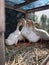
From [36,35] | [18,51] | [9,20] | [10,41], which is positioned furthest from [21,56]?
[9,20]

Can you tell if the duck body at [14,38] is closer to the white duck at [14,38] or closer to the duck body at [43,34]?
the white duck at [14,38]

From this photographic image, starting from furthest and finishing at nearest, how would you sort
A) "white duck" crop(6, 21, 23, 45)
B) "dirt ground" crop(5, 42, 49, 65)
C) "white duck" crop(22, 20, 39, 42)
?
1. "white duck" crop(22, 20, 39, 42)
2. "white duck" crop(6, 21, 23, 45)
3. "dirt ground" crop(5, 42, 49, 65)

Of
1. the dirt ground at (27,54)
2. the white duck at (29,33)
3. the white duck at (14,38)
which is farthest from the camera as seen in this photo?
the white duck at (29,33)

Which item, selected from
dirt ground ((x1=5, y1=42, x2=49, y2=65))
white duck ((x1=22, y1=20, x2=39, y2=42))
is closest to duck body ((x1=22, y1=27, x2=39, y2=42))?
white duck ((x1=22, y1=20, x2=39, y2=42))

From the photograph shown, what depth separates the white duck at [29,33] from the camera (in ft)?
8.51

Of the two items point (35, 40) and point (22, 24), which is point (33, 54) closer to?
point (35, 40)

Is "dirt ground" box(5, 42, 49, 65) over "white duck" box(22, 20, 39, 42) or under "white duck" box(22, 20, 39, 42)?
under

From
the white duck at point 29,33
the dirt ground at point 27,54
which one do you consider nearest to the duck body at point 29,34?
the white duck at point 29,33

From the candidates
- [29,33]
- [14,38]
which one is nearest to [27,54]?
[14,38]

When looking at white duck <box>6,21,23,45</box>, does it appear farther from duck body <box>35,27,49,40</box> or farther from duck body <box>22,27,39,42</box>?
duck body <box>35,27,49,40</box>

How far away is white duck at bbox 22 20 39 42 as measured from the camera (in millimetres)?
2593

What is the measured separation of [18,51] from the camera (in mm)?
2238

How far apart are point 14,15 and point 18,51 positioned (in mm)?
848

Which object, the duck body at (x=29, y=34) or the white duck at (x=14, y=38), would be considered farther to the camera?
the duck body at (x=29, y=34)
